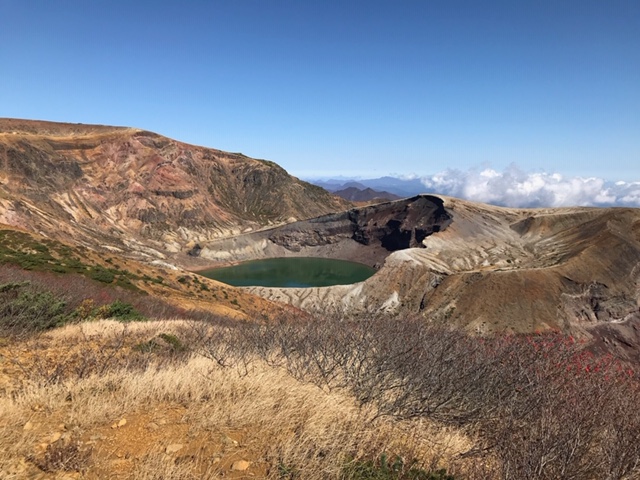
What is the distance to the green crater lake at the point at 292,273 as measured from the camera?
298 ft

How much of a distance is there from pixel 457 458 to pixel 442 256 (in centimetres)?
6972

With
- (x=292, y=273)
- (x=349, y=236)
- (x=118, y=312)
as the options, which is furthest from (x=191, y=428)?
(x=349, y=236)

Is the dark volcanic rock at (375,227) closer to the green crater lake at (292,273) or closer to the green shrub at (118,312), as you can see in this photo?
the green crater lake at (292,273)

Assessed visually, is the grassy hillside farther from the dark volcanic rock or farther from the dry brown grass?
the dark volcanic rock

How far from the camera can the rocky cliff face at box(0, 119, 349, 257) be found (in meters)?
85.4

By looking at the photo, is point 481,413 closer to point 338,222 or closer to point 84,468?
point 84,468

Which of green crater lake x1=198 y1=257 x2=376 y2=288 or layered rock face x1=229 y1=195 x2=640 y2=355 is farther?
green crater lake x1=198 y1=257 x2=376 y2=288

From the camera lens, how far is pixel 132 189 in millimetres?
110312

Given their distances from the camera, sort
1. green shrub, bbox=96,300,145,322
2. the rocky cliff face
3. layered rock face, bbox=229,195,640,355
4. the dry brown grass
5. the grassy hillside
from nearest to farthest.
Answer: the dry brown grass < the grassy hillside < green shrub, bbox=96,300,145,322 < layered rock face, bbox=229,195,640,355 < the rocky cliff face

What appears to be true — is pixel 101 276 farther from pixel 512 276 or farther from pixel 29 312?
pixel 512 276

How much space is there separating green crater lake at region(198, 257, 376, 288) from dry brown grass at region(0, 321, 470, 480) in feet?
264

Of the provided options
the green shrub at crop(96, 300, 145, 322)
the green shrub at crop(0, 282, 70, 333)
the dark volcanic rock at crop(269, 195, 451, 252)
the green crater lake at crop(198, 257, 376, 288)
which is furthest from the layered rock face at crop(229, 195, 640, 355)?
the green crater lake at crop(198, 257, 376, 288)

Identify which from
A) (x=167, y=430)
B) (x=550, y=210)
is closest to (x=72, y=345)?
(x=167, y=430)

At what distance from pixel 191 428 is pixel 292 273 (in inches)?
3860
